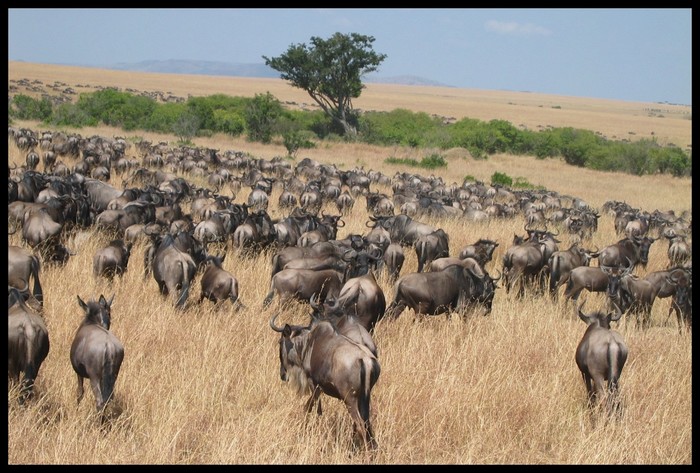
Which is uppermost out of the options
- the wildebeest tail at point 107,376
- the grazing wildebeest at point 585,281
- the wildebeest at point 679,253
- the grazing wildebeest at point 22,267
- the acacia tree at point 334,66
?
the acacia tree at point 334,66

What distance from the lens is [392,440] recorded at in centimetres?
569

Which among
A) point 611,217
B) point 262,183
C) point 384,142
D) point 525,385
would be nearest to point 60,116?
point 384,142

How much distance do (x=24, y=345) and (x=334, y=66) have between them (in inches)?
2027

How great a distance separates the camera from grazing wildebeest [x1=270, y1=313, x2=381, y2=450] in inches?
197

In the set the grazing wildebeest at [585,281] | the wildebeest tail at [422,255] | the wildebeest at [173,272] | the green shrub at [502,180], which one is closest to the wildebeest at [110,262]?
the wildebeest at [173,272]

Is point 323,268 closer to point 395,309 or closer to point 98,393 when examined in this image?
point 395,309

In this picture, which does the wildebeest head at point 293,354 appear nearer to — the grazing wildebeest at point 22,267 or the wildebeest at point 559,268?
the grazing wildebeest at point 22,267

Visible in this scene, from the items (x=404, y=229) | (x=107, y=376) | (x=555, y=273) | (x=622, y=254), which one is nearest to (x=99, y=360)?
(x=107, y=376)

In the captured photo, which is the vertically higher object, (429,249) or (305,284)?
(305,284)

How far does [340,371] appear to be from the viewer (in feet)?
16.6

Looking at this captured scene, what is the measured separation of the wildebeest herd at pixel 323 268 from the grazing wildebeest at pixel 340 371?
1cm

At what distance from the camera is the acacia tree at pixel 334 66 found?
5472 centimetres

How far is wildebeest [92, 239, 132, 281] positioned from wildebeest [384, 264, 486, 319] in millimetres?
3733

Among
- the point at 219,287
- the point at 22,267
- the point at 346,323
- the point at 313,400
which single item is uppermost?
the point at 346,323
